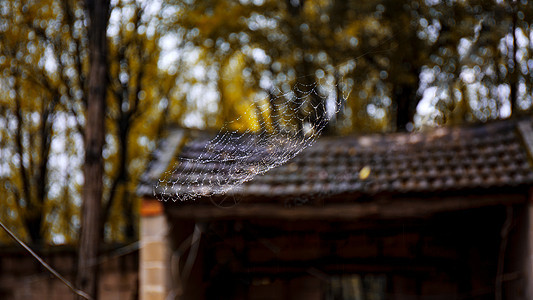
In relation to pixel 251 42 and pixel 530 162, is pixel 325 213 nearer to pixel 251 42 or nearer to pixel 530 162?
pixel 530 162

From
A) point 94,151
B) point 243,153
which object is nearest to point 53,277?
point 94,151

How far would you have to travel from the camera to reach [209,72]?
11.6 m

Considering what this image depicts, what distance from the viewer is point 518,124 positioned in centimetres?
580

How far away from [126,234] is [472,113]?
7.78m

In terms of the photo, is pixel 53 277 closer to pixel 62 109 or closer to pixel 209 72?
pixel 62 109

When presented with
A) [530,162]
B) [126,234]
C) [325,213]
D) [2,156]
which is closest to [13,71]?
[2,156]

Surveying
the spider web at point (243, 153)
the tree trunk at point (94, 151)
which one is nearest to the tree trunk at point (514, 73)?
the spider web at point (243, 153)

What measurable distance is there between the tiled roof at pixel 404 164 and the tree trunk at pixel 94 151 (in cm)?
69

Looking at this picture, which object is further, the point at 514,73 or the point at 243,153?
the point at 514,73

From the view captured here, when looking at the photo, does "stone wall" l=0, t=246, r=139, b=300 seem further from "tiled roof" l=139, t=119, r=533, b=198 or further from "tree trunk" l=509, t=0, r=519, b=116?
"tree trunk" l=509, t=0, r=519, b=116

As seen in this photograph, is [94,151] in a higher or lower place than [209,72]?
lower

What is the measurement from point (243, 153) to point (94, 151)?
141 cm

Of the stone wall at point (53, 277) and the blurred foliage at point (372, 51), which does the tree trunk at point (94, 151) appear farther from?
the blurred foliage at point (372, 51)

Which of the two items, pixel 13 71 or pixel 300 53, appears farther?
pixel 300 53
